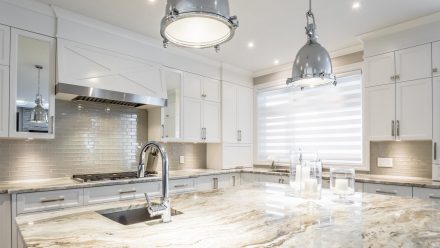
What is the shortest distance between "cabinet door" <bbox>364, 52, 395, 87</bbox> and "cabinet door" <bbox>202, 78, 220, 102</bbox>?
2.15 metres

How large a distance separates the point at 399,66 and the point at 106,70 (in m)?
3.37

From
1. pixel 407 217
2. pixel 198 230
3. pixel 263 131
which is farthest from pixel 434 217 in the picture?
pixel 263 131

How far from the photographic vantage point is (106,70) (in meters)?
3.25

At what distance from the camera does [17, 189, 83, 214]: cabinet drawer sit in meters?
2.45

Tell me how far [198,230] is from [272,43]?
3201 millimetres

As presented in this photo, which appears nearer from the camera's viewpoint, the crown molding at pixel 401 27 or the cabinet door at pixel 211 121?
the crown molding at pixel 401 27

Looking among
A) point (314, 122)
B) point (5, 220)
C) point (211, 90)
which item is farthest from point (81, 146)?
point (314, 122)

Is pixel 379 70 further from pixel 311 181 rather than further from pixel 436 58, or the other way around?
pixel 311 181

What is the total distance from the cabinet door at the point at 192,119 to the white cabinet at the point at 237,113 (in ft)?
1.70

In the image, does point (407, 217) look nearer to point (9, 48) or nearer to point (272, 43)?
point (272, 43)

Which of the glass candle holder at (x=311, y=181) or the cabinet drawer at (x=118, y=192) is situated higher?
the glass candle holder at (x=311, y=181)

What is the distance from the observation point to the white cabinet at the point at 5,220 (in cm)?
237

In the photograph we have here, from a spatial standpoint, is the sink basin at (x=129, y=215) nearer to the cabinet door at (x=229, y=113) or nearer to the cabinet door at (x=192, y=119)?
the cabinet door at (x=192, y=119)

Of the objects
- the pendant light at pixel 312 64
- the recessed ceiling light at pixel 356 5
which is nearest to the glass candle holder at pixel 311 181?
the pendant light at pixel 312 64
